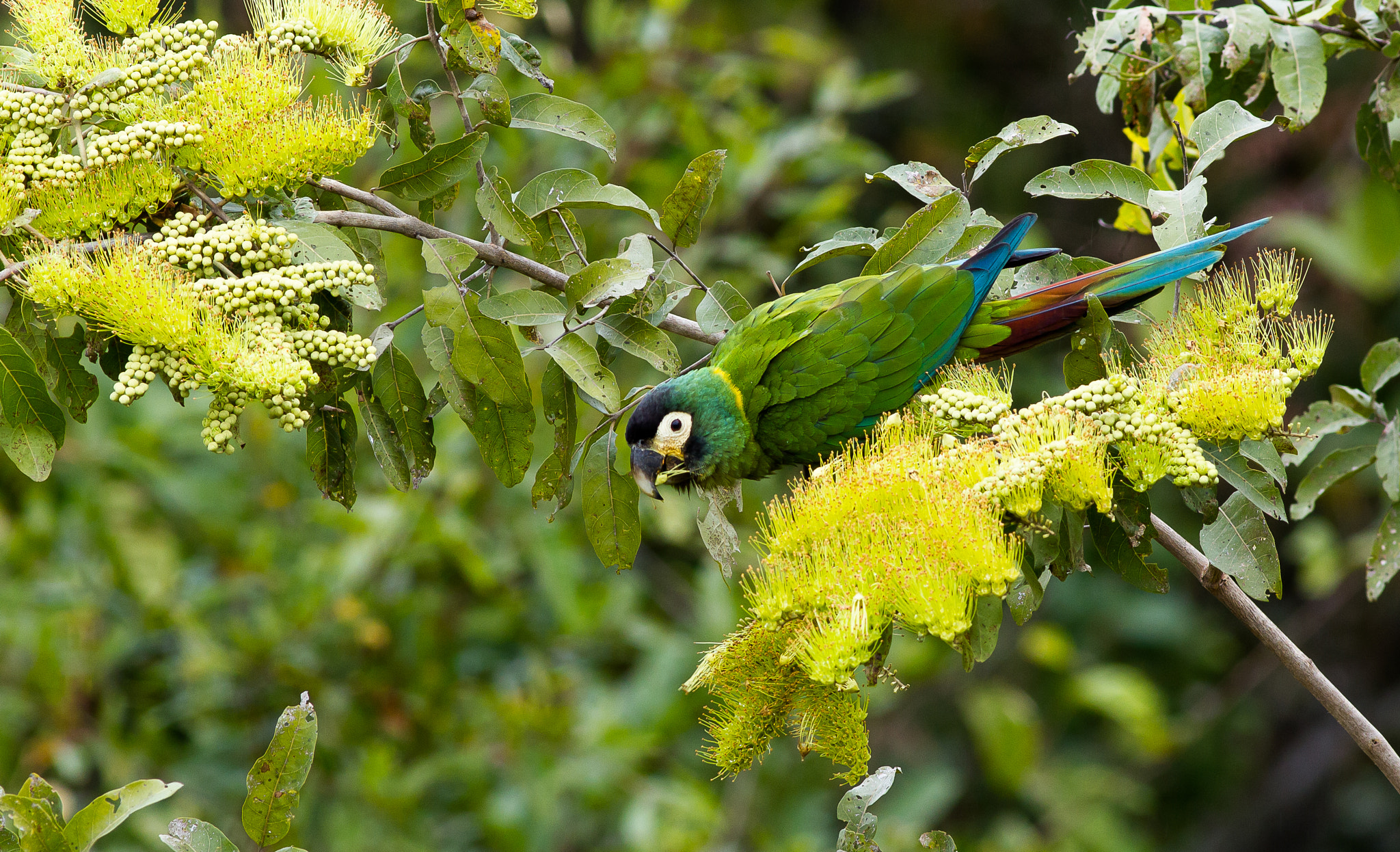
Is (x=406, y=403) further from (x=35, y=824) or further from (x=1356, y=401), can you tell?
(x=1356, y=401)

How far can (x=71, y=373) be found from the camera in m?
2.13

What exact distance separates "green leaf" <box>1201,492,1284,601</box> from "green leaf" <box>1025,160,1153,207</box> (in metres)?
0.67

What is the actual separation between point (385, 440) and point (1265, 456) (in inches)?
66.6

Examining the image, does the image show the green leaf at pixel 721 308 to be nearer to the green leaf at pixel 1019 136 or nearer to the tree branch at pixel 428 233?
the tree branch at pixel 428 233

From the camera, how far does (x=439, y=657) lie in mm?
4129

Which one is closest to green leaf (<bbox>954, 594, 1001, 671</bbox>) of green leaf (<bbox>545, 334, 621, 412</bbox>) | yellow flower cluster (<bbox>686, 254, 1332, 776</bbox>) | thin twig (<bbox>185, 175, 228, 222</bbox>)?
yellow flower cluster (<bbox>686, 254, 1332, 776</bbox>)

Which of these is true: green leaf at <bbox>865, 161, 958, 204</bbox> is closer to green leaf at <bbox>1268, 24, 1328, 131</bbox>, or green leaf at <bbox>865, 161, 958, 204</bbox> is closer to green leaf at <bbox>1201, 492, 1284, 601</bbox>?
green leaf at <bbox>1268, 24, 1328, 131</bbox>

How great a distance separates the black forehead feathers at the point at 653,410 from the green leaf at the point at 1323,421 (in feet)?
4.37

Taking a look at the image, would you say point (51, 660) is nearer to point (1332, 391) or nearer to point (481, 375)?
point (481, 375)

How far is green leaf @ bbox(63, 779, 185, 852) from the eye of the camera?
1.61m

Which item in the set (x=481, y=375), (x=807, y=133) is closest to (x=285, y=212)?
(x=481, y=375)

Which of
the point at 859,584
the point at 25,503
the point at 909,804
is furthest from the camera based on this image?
the point at 909,804

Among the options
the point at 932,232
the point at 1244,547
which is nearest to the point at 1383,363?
the point at 1244,547

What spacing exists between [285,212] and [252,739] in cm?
247
